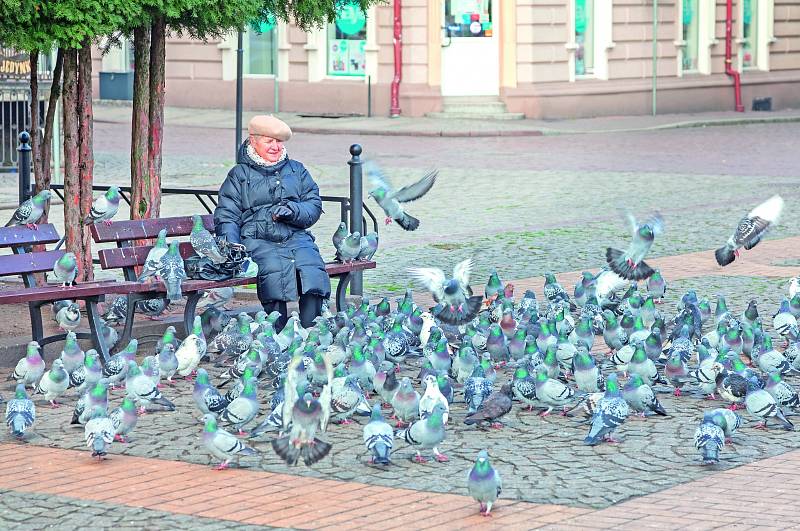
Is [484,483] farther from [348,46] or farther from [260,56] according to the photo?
[260,56]

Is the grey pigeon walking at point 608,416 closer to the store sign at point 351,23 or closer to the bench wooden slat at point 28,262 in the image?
the bench wooden slat at point 28,262

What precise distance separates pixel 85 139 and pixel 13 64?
11.6 metres

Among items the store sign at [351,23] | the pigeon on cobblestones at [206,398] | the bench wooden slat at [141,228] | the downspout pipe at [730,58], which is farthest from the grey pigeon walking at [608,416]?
the downspout pipe at [730,58]

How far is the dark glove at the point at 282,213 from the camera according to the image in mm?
10625

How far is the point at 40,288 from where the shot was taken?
9891 millimetres

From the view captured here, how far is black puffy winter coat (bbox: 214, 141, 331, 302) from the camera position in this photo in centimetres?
1073

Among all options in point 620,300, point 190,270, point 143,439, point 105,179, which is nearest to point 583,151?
point 105,179

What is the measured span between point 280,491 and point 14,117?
1827 cm

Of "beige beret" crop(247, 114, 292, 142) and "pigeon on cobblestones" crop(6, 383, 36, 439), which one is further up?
"beige beret" crop(247, 114, 292, 142)

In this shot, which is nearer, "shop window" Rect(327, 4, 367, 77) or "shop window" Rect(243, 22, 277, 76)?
"shop window" Rect(327, 4, 367, 77)

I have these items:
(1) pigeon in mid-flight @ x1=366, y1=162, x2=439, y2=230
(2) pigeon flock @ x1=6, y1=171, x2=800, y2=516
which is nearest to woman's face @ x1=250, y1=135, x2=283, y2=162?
(2) pigeon flock @ x1=6, y1=171, x2=800, y2=516

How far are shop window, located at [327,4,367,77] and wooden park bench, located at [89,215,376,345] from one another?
22836 mm

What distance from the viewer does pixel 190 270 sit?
34.4ft

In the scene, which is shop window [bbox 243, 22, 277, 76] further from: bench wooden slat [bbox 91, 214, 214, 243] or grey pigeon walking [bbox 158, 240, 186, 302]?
grey pigeon walking [bbox 158, 240, 186, 302]
